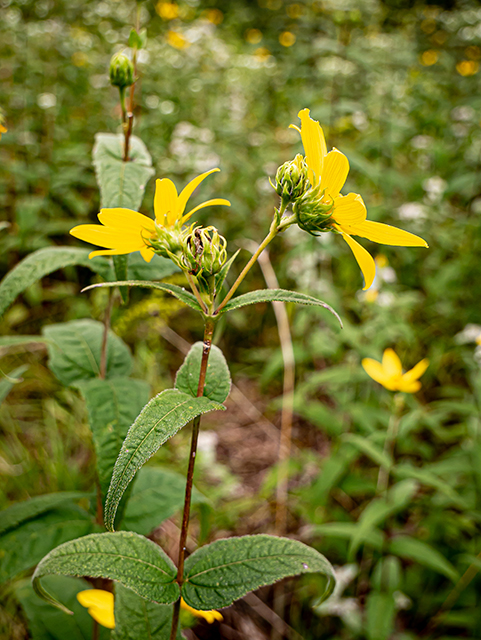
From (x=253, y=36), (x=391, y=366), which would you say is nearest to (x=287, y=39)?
(x=253, y=36)

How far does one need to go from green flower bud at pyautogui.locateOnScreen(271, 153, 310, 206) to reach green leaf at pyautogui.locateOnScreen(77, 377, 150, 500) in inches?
16.9

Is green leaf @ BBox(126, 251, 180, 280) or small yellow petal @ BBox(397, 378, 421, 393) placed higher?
green leaf @ BBox(126, 251, 180, 280)

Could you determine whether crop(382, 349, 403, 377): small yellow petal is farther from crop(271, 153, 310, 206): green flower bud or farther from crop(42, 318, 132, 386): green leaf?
crop(271, 153, 310, 206): green flower bud

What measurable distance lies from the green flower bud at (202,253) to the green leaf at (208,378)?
135 millimetres

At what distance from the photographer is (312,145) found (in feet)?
2.09

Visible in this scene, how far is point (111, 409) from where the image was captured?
78 centimetres

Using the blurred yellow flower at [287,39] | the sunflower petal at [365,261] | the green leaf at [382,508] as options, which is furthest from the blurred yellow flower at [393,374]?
the blurred yellow flower at [287,39]

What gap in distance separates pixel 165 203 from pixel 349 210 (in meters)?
0.27

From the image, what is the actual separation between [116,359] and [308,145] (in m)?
0.59

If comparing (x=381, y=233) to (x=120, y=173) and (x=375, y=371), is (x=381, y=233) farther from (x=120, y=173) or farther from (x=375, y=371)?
(x=375, y=371)

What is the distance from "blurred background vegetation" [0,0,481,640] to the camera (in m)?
1.49

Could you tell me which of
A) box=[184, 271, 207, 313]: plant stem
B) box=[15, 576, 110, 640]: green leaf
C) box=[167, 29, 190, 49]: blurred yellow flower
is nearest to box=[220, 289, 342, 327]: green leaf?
box=[184, 271, 207, 313]: plant stem

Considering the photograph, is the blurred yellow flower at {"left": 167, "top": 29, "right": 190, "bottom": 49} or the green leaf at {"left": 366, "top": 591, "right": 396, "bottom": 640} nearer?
the green leaf at {"left": 366, "top": 591, "right": 396, "bottom": 640}

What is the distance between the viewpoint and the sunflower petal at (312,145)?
627 mm
